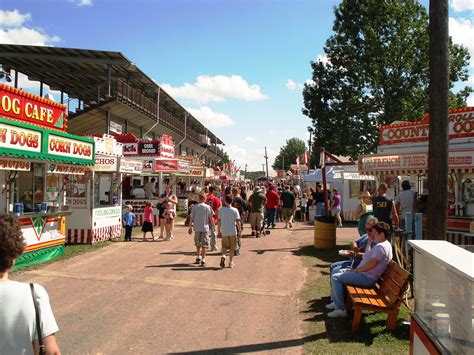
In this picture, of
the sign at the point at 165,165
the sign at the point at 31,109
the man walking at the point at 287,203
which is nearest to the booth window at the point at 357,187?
the man walking at the point at 287,203

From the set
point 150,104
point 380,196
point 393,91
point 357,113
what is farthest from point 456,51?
point 380,196

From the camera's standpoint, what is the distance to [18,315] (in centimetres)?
238

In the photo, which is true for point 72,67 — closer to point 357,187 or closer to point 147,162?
point 147,162

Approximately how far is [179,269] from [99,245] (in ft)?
14.4

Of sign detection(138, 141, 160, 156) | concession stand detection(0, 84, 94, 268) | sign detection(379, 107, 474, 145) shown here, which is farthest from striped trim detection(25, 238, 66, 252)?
sign detection(138, 141, 160, 156)

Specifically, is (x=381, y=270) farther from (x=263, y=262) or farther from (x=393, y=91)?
(x=393, y=91)

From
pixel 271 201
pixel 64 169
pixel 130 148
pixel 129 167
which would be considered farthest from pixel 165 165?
pixel 64 169

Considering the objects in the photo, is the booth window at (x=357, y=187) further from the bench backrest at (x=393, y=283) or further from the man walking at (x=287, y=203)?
the bench backrest at (x=393, y=283)

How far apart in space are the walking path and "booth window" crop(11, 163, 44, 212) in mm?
1678

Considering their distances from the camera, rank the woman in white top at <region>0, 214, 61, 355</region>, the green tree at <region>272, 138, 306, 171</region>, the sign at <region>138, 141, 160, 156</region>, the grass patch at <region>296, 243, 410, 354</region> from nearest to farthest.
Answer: the woman in white top at <region>0, 214, 61, 355</region> < the grass patch at <region>296, 243, 410, 354</region> < the sign at <region>138, 141, 160, 156</region> < the green tree at <region>272, 138, 306, 171</region>

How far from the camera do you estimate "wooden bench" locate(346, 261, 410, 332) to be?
18.0 ft

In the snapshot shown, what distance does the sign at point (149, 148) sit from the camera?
73.3ft

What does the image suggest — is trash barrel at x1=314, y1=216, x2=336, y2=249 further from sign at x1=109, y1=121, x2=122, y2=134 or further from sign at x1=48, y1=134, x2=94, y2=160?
sign at x1=109, y1=121, x2=122, y2=134

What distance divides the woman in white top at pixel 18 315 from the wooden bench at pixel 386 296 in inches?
160
